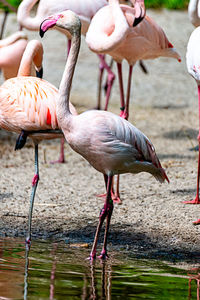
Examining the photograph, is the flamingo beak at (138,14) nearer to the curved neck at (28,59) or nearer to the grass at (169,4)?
the curved neck at (28,59)

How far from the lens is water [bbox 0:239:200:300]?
10.8 feet

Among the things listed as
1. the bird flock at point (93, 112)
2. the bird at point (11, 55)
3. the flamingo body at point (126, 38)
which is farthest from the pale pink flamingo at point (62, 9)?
the bird flock at point (93, 112)

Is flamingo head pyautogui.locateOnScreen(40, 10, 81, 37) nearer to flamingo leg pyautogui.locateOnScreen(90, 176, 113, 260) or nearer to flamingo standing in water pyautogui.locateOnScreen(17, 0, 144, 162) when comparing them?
flamingo leg pyautogui.locateOnScreen(90, 176, 113, 260)

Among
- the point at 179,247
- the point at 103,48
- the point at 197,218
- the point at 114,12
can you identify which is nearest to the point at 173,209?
the point at 197,218

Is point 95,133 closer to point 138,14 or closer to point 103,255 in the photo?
point 103,255

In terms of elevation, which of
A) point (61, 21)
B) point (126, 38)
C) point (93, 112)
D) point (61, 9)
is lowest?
point (93, 112)

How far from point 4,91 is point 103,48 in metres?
1.29

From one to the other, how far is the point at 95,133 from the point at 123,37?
1.80 meters

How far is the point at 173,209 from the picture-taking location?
5.07 metres

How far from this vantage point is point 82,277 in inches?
Answer: 141

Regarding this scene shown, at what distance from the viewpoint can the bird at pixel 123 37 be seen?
5.52 meters

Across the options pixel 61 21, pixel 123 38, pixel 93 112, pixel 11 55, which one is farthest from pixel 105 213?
pixel 11 55

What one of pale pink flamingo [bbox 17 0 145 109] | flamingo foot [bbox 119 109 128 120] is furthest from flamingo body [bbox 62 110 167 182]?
pale pink flamingo [bbox 17 0 145 109]

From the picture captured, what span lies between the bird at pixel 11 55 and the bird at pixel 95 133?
249cm
